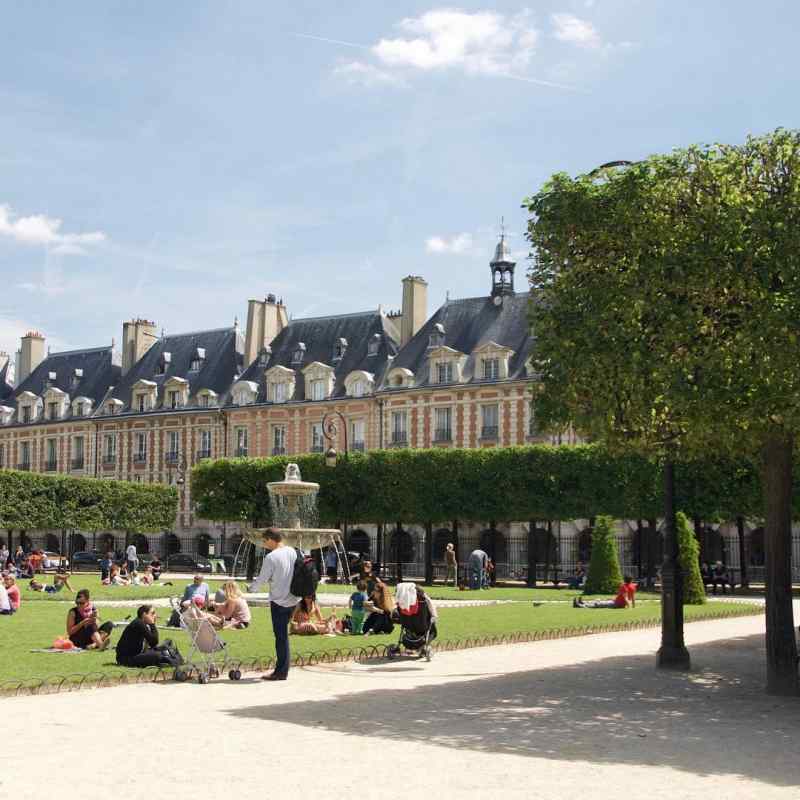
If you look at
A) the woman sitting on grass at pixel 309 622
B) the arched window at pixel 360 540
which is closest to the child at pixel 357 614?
the woman sitting on grass at pixel 309 622

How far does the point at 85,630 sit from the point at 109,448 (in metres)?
48.3

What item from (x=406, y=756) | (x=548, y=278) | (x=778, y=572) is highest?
(x=548, y=278)

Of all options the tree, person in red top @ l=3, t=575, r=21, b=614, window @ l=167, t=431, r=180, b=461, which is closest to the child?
the tree

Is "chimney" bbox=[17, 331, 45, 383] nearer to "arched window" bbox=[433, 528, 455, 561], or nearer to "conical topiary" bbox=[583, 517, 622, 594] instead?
"arched window" bbox=[433, 528, 455, 561]

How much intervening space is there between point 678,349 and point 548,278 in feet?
6.47

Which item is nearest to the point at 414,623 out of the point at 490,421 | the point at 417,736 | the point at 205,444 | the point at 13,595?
the point at 417,736

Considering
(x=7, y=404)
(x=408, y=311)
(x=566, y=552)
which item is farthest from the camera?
(x=7, y=404)

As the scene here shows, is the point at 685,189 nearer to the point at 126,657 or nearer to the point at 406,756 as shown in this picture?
the point at 406,756

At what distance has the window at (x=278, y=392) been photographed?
2197 inches

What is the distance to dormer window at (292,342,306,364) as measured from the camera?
186 feet

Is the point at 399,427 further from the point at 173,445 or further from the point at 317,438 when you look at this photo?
the point at 173,445

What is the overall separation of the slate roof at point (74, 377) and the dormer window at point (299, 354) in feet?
40.2

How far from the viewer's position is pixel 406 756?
796 centimetres

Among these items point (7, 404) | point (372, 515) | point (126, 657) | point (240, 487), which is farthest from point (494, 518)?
point (7, 404)
